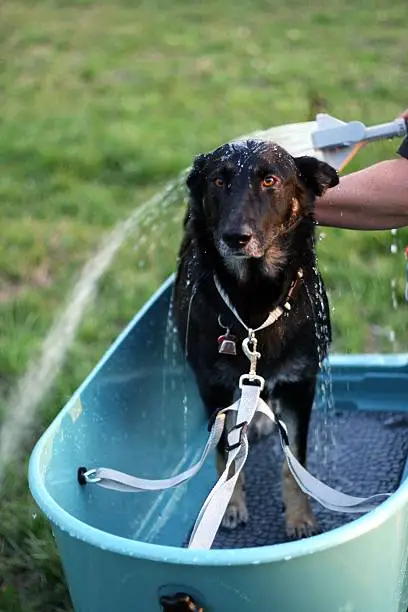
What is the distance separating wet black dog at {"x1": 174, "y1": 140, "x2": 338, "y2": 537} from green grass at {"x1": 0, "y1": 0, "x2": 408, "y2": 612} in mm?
731

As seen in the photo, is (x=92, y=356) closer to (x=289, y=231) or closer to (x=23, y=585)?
(x=23, y=585)

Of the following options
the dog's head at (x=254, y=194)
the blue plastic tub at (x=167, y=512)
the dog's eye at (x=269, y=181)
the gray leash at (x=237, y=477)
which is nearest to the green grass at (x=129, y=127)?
the blue plastic tub at (x=167, y=512)

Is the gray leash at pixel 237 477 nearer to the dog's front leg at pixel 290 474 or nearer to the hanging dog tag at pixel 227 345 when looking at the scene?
the hanging dog tag at pixel 227 345

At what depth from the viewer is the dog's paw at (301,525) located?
251cm

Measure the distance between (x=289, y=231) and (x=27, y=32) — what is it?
7528mm

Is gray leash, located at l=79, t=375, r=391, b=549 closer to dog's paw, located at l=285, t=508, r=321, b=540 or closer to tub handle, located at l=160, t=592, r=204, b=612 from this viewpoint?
tub handle, located at l=160, t=592, r=204, b=612

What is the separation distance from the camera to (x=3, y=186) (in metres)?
5.27

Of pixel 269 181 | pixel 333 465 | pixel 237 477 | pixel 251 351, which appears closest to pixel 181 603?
pixel 237 477

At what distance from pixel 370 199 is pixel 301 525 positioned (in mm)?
951

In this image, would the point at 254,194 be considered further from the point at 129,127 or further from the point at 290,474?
the point at 129,127

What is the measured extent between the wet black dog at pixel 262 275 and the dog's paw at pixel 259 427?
188 mm

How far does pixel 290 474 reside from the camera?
2.51 meters

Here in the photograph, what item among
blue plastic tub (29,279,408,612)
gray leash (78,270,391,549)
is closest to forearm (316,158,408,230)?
gray leash (78,270,391,549)

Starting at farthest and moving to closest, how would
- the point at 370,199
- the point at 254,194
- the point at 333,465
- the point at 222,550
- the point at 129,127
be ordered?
the point at 129,127, the point at 333,465, the point at 370,199, the point at 254,194, the point at 222,550
